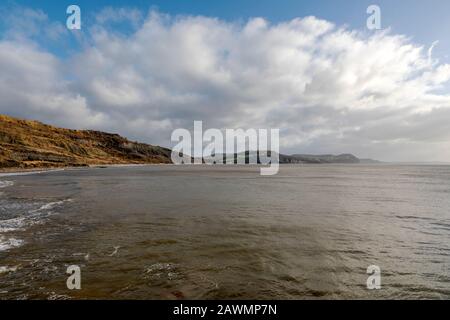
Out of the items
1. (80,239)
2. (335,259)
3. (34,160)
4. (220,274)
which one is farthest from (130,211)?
(34,160)

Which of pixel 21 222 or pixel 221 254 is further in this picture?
pixel 21 222

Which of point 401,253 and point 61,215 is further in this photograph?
point 61,215

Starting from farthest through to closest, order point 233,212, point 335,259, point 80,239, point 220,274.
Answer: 1. point 233,212
2. point 80,239
3. point 335,259
4. point 220,274

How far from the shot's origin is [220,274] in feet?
29.0

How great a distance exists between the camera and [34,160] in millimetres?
112750

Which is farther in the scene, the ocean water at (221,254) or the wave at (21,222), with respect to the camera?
the wave at (21,222)

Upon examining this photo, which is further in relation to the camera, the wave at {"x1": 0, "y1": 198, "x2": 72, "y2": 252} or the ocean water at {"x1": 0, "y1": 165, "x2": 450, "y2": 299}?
the wave at {"x1": 0, "y1": 198, "x2": 72, "y2": 252}
